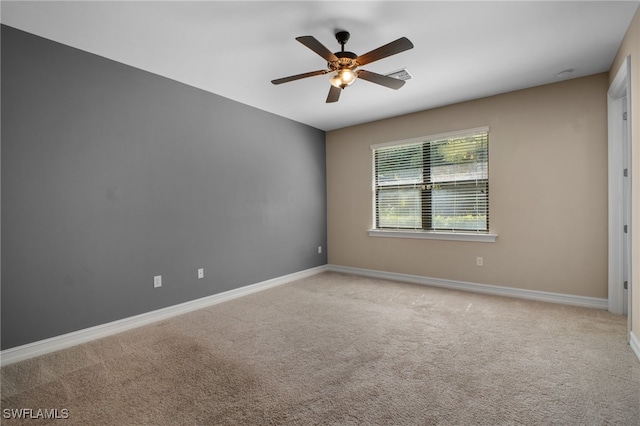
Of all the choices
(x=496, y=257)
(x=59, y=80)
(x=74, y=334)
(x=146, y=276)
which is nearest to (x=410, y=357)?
(x=496, y=257)

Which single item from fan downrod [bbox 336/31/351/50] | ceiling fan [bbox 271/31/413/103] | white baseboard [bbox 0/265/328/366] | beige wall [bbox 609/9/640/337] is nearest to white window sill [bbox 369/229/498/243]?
beige wall [bbox 609/9/640/337]

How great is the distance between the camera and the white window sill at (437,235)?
4.05 meters

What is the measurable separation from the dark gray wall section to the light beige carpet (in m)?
0.49

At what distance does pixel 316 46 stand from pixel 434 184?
10.1 feet

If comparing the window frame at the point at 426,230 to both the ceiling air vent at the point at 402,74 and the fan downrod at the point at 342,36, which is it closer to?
the ceiling air vent at the point at 402,74

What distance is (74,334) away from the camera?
268 centimetres

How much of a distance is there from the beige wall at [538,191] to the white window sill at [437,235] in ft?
0.25

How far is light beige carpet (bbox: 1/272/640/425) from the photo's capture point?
173cm

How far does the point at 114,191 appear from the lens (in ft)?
9.69

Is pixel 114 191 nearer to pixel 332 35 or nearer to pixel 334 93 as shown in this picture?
pixel 334 93

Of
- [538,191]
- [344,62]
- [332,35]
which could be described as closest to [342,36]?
[332,35]

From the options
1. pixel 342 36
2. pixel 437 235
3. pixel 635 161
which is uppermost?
pixel 342 36

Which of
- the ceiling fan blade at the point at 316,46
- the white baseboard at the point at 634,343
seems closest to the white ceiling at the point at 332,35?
the ceiling fan blade at the point at 316,46

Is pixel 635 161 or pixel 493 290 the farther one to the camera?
pixel 493 290
